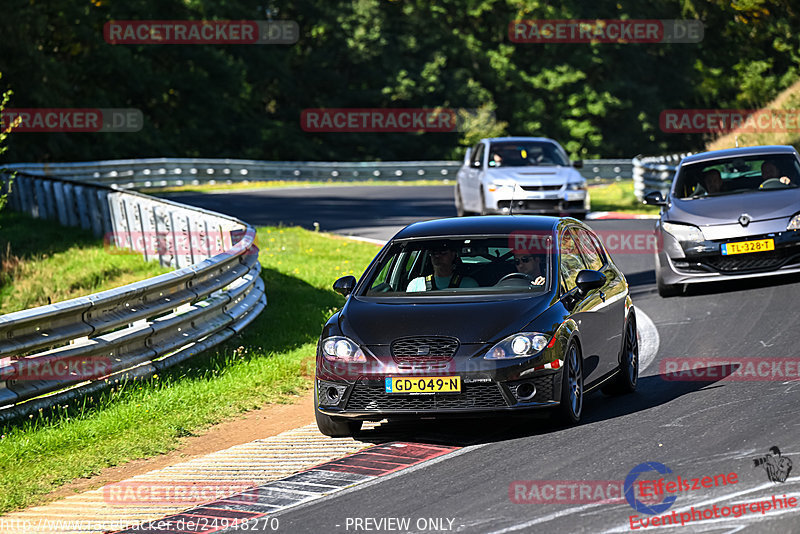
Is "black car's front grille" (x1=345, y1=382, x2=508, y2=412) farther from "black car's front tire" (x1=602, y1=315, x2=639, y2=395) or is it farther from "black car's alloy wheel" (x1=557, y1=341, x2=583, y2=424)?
"black car's front tire" (x1=602, y1=315, x2=639, y2=395)

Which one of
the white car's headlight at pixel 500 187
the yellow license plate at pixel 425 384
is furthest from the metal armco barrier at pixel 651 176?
the yellow license plate at pixel 425 384

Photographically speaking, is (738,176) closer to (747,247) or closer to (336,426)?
(747,247)

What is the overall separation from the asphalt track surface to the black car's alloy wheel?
0.10 meters

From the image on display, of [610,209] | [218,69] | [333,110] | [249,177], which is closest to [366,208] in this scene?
[610,209]

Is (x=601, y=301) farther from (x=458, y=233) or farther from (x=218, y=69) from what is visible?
(x=218, y=69)

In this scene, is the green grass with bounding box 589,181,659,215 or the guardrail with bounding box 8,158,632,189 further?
the guardrail with bounding box 8,158,632,189

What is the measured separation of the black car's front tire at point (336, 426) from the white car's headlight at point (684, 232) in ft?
22.9

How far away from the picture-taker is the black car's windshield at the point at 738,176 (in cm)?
1522

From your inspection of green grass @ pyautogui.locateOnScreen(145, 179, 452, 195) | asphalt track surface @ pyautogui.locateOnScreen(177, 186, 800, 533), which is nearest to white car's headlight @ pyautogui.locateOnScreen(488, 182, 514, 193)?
asphalt track surface @ pyautogui.locateOnScreen(177, 186, 800, 533)

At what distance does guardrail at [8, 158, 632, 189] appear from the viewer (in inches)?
1494

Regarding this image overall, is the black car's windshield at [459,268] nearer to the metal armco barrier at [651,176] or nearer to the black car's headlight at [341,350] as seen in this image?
the black car's headlight at [341,350]

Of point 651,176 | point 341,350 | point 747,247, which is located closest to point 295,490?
point 341,350

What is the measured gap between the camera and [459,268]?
9.29m

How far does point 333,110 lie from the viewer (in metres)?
67.7
